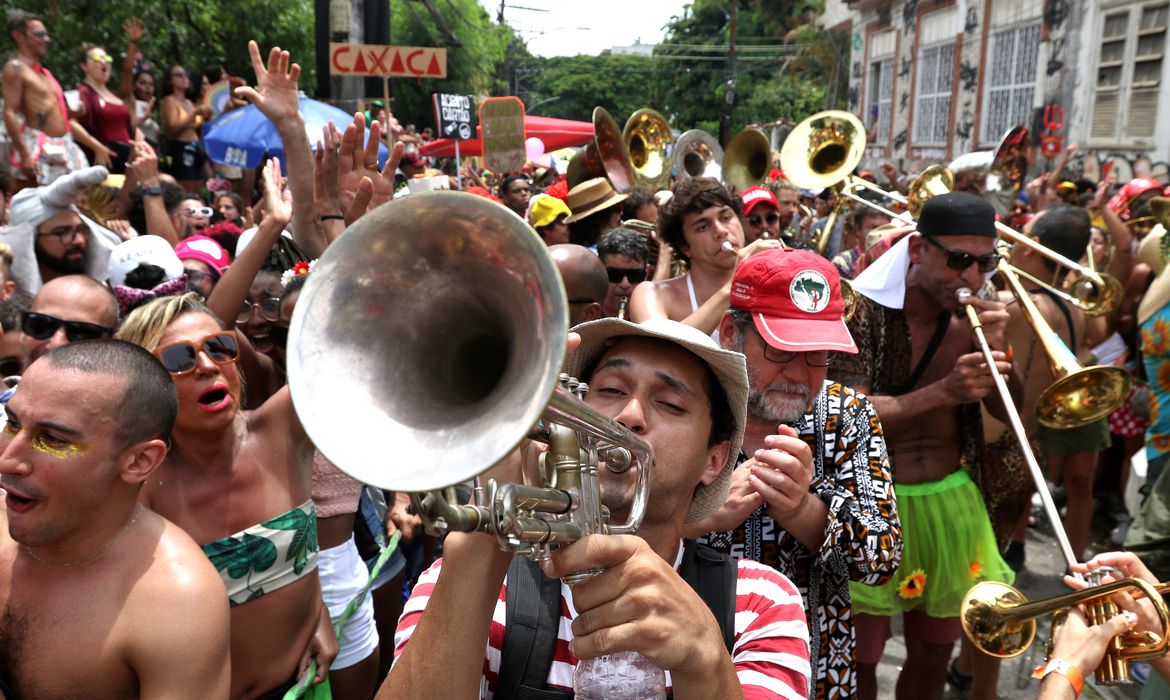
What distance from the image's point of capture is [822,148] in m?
9.30

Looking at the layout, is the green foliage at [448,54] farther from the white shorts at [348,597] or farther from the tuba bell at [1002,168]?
the white shorts at [348,597]

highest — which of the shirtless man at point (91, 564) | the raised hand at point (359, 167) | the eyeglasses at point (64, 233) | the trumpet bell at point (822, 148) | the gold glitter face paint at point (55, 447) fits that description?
the trumpet bell at point (822, 148)

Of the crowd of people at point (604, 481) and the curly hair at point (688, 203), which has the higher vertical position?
the curly hair at point (688, 203)

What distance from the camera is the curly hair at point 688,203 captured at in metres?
4.74

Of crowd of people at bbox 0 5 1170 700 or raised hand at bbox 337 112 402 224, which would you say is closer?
crowd of people at bbox 0 5 1170 700

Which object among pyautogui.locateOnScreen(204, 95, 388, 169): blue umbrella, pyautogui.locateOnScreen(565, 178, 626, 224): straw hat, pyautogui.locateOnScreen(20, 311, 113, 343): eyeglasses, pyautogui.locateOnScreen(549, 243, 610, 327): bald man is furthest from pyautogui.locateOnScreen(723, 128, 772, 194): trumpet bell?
pyautogui.locateOnScreen(20, 311, 113, 343): eyeglasses

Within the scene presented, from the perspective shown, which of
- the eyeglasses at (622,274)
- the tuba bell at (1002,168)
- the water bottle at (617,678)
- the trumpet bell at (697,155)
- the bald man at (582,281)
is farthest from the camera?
the trumpet bell at (697,155)

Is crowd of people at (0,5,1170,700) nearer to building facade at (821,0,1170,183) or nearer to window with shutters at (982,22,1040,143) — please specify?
building facade at (821,0,1170,183)

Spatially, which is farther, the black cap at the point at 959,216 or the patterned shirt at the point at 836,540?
the black cap at the point at 959,216

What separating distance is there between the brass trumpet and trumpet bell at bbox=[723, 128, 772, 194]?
7.88 metres

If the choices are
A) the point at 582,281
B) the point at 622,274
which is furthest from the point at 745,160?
the point at 582,281

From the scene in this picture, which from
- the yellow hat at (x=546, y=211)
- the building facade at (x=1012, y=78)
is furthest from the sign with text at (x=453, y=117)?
the building facade at (x=1012, y=78)

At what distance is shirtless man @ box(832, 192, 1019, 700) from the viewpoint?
366 cm

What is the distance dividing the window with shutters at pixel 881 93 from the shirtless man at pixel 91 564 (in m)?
28.0
